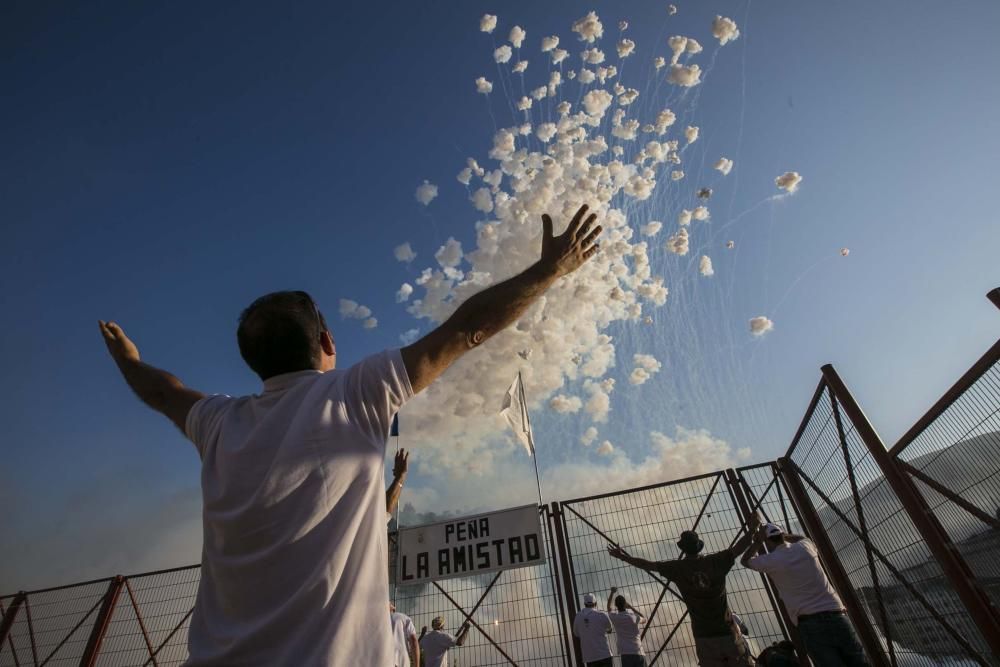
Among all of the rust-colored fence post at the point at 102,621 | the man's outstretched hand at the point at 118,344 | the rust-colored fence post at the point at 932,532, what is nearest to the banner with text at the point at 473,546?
the rust-colored fence post at the point at 932,532

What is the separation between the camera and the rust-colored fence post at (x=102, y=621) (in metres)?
8.96

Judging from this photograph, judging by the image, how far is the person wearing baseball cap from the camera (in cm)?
764

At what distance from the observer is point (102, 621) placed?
29.9ft

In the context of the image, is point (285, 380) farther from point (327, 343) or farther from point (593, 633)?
point (593, 633)

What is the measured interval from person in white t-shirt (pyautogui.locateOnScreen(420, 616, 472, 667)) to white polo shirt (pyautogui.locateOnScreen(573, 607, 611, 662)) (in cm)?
185

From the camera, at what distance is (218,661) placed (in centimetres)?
106

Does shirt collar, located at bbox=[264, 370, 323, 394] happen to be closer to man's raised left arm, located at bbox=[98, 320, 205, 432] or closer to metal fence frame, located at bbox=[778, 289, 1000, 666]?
man's raised left arm, located at bbox=[98, 320, 205, 432]

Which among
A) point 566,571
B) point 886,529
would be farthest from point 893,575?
point 566,571

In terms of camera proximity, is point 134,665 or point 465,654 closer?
point 465,654

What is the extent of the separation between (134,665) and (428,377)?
11628 mm

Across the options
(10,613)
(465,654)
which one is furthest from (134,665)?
(465,654)

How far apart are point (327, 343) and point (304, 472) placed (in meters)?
0.57

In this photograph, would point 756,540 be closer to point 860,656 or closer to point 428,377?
point 860,656

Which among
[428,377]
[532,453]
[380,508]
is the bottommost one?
[380,508]
